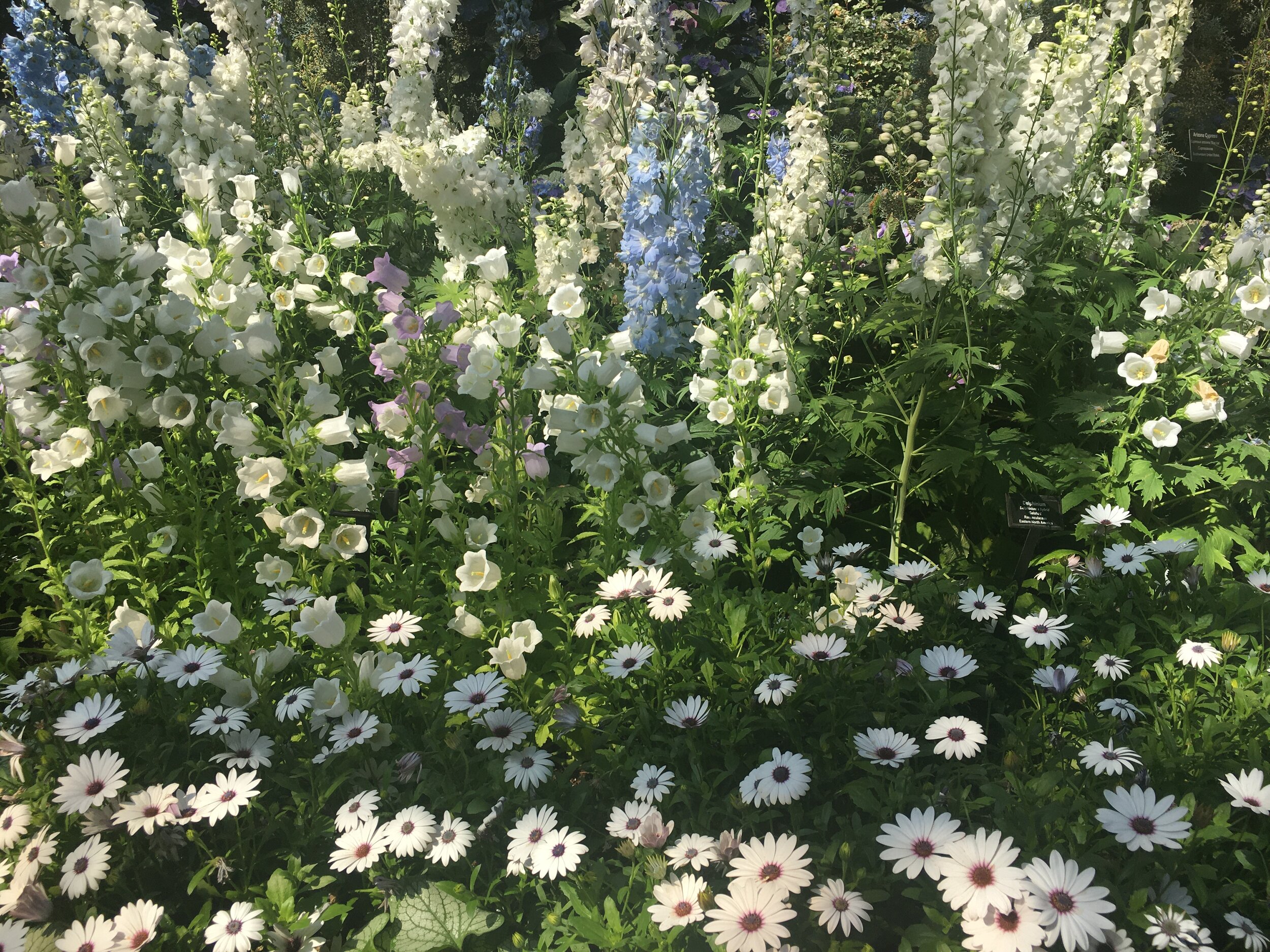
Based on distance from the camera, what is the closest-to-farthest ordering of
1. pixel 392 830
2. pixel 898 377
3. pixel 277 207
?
pixel 392 830 < pixel 898 377 < pixel 277 207

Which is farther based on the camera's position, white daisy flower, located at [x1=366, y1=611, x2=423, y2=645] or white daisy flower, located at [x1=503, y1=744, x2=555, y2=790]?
white daisy flower, located at [x1=366, y1=611, x2=423, y2=645]

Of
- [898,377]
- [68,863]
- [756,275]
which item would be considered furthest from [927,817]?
[756,275]

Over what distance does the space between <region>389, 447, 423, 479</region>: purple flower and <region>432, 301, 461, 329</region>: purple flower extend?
0.36 meters

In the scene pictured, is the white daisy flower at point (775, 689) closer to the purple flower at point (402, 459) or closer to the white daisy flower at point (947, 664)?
the white daisy flower at point (947, 664)

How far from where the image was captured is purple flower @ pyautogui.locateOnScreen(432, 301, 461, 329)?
7.76 feet

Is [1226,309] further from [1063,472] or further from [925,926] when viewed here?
[925,926]

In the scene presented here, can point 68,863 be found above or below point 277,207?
below

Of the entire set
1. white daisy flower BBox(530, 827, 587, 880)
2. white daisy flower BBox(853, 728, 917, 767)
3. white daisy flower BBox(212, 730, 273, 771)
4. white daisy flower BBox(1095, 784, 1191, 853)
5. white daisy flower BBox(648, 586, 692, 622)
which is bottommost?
white daisy flower BBox(212, 730, 273, 771)

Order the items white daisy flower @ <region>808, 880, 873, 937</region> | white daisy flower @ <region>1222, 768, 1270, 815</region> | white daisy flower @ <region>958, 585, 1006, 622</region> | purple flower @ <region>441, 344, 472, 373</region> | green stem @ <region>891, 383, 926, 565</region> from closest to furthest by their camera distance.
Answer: white daisy flower @ <region>808, 880, 873, 937</region>
white daisy flower @ <region>1222, 768, 1270, 815</region>
white daisy flower @ <region>958, 585, 1006, 622</region>
purple flower @ <region>441, 344, 472, 373</region>
green stem @ <region>891, 383, 926, 565</region>

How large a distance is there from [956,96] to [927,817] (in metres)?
2.21

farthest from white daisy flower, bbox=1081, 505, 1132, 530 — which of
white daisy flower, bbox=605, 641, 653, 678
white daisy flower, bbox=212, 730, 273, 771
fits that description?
white daisy flower, bbox=212, 730, 273, 771

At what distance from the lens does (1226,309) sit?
255 cm

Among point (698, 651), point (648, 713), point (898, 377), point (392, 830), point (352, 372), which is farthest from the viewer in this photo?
point (352, 372)

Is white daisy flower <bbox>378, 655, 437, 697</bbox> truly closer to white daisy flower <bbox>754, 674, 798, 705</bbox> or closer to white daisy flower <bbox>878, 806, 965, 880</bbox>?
white daisy flower <bbox>754, 674, 798, 705</bbox>
